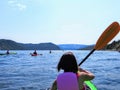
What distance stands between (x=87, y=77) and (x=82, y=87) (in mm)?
247

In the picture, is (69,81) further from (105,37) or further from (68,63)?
(105,37)

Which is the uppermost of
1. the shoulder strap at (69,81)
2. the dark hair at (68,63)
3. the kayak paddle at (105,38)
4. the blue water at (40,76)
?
the kayak paddle at (105,38)

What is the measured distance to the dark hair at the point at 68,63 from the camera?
5863mm

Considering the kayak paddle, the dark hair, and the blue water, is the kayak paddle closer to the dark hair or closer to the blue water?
the dark hair

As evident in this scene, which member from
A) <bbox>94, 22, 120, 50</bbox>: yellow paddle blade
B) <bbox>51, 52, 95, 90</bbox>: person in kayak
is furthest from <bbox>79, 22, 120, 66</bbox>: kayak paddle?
<bbox>51, 52, 95, 90</bbox>: person in kayak

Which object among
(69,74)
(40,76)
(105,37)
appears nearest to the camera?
(69,74)

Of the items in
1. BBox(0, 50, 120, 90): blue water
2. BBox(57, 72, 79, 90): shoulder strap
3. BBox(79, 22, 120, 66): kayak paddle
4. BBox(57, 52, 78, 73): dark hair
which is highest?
BBox(79, 22, 120, 66): kayak paddle

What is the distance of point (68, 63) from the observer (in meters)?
5.90

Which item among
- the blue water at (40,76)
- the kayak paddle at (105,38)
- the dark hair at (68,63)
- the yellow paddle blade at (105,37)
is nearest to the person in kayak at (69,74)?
the dark hair at (68,63)

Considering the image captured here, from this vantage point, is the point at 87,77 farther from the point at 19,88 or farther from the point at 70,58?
the point at 19,88

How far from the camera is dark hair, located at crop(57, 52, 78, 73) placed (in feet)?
19.2

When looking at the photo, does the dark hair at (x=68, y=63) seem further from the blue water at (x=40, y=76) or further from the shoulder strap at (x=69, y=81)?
the blue water at (x=40, y=76)

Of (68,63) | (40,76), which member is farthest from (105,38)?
(40,76)

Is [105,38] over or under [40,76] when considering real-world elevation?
over
